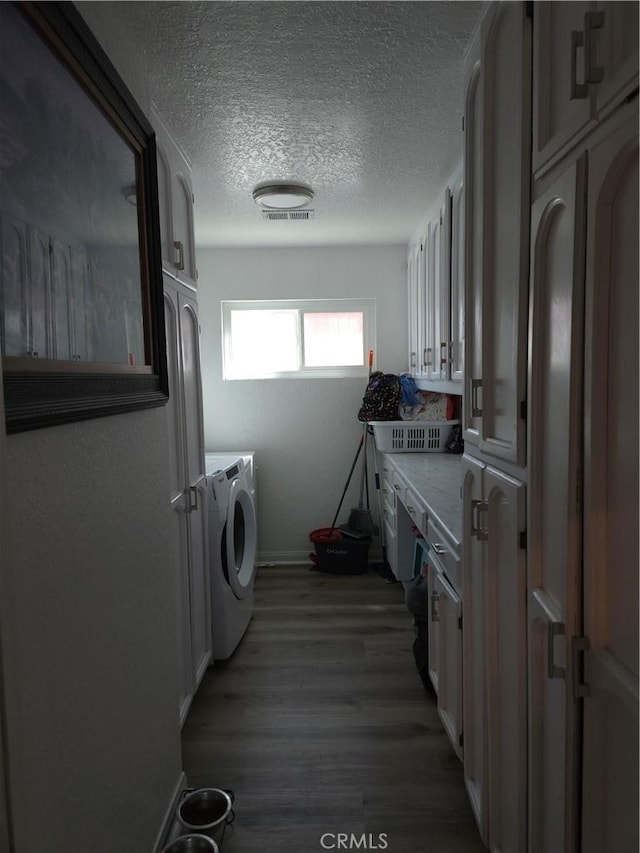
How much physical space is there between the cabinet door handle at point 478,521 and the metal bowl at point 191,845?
1.13 m

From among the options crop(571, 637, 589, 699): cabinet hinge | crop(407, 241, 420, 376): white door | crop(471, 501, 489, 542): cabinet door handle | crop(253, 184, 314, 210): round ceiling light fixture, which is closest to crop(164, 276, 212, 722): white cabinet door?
crop(253, 184, 314, 210): round ceiling light fixture

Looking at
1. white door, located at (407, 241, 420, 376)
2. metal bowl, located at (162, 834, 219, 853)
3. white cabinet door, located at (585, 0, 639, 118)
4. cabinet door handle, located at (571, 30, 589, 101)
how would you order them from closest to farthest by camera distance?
white cabinet door, located at (585, 0, 639, 118) → cabinet door handle, located at (571, 30, 589, 101) → metal bowl, located at (162, 834, 219, 853) → white door, located at (407, 241, 420, 376)

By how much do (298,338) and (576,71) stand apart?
3.37 metres

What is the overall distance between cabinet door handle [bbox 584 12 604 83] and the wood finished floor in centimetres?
191

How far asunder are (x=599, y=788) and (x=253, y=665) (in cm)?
203

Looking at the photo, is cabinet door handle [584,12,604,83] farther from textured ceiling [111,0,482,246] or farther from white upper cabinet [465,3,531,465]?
textured ceiling [111,0,482,246]

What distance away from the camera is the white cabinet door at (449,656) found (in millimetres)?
1796

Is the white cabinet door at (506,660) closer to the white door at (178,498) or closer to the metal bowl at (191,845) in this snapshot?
the metal bowl at (191,845)

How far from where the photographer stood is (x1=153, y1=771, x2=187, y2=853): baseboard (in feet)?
5.16

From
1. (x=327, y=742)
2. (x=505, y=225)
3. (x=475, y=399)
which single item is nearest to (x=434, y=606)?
(x=327, y=742)

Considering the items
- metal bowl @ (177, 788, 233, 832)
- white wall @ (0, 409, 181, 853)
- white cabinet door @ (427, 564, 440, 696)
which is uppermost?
white wall @ (0, 409, 181, 853)

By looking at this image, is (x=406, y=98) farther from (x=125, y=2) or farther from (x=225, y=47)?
(x=125, y=2)

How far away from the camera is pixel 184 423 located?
221 centimetres

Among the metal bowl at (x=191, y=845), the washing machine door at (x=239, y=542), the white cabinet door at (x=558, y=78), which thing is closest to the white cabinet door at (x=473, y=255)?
the white cabinet door at (x=558, y=78)
